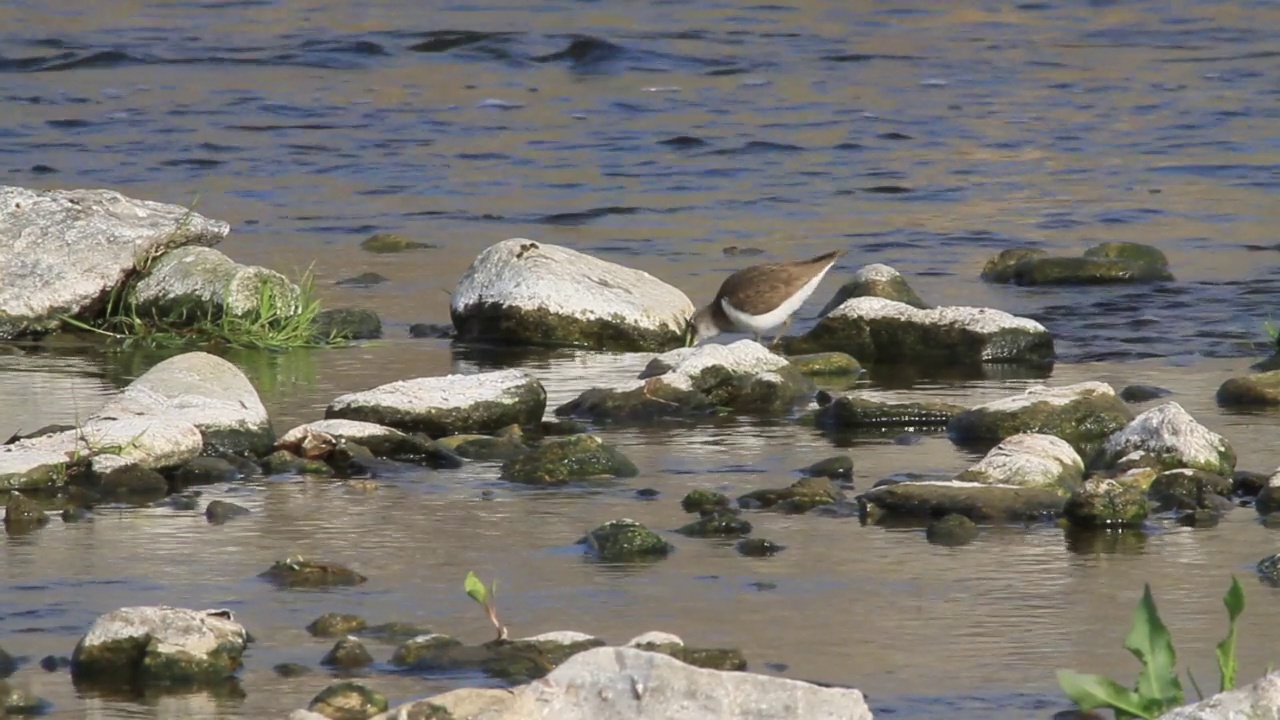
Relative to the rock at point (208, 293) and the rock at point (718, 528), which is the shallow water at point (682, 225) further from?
the rock at point (208, 293)

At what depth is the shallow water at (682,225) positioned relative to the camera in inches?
217

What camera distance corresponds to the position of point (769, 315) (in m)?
10.2

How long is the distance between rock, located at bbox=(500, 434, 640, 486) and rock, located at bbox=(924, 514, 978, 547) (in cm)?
125

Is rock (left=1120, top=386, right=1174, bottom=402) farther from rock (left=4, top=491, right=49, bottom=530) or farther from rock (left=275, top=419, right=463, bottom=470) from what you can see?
rock (left=4, top=491, right=49, bottom=530)

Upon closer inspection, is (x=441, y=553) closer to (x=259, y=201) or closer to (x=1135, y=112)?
(x=259, y=201)

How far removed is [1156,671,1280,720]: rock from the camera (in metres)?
3.91

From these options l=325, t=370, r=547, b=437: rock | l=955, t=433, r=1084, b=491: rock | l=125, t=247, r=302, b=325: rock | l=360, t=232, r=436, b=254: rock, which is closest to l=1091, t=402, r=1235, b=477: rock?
l=955, t=433, r=1084, b=491: rock

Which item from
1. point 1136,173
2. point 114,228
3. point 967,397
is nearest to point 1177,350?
point 967,397

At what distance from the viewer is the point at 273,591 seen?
5.75 meters

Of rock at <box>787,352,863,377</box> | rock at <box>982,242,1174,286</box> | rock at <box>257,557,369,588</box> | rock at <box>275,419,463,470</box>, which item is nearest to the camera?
rock at <box>257,557,369,588</box>

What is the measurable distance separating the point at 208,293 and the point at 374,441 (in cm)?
288

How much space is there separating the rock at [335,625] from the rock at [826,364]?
166 inches

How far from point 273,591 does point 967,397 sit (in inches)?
154

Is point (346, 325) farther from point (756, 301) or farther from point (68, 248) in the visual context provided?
point (756, 301)
